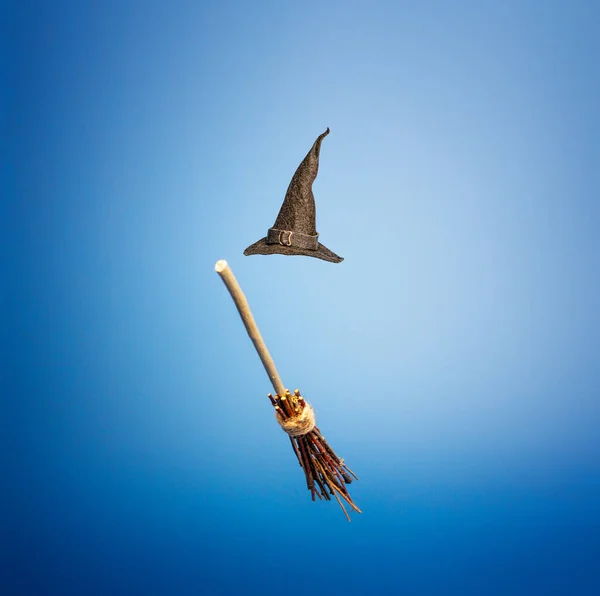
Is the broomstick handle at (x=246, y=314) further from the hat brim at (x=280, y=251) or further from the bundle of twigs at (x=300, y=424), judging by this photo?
the hat brim at (x=280, y=251)

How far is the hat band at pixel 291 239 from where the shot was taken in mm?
2588

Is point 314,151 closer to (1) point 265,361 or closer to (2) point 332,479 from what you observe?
(1) point 265,361

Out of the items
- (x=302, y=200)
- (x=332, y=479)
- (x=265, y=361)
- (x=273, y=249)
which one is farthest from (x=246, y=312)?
(x=332, y=479)

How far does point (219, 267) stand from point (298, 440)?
0.85 m

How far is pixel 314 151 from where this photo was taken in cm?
255

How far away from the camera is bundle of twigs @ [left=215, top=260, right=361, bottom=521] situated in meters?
2.27

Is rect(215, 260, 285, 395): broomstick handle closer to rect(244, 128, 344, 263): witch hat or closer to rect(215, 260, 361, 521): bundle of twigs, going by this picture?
rect(215, 260, 361, 521): bundle of twigs

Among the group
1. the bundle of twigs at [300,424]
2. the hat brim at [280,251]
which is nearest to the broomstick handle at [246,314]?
the bundle of twigs at [300,424]

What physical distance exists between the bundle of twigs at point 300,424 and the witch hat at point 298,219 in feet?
1.24

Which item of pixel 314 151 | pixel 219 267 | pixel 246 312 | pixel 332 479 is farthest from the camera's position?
pixel 332 479

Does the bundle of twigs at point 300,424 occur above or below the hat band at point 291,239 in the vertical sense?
below

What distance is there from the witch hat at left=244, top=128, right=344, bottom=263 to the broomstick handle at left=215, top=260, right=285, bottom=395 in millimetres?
360

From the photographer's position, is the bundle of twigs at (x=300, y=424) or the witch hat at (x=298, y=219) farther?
the witch hat at (x=298, y=219)

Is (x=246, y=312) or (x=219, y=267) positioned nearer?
(x=219, y=267)
